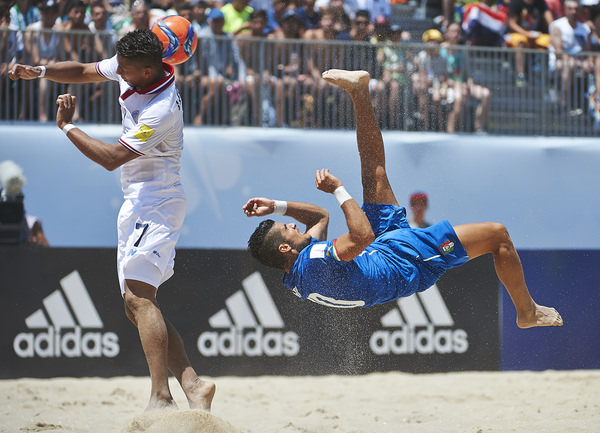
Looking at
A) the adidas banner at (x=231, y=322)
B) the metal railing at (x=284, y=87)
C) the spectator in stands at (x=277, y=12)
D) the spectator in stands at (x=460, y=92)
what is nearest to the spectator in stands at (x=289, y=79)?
the metal railing at (x=284, y=87)

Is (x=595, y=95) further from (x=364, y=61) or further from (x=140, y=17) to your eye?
(x=140, y=17)

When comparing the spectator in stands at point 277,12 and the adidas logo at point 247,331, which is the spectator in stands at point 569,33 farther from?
the adidas logo at point 247,331

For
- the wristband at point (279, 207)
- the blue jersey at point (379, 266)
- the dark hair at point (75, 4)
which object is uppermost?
the dark hair at point (75, 4)

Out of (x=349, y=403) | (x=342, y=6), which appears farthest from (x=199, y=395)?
(x=342, y=6)

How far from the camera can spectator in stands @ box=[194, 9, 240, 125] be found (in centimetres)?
770

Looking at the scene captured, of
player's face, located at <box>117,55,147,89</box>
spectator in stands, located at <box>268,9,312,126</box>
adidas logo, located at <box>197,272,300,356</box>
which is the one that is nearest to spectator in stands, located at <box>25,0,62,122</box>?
spectator in stands, located at <box>268,9,312,126</box>

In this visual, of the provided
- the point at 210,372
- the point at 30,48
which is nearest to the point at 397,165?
the point at 210,372

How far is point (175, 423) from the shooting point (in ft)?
12.1

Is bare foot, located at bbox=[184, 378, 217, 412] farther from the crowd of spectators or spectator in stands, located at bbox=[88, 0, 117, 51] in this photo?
spectator in stands, located at bbox=[88, 0, 117, 51]

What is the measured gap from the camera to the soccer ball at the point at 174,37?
441 centimetres

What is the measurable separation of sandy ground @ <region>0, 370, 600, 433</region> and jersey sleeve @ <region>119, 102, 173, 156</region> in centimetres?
186

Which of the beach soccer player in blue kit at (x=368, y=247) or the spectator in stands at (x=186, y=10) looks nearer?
the beach soccer player in blue kit at (x=368, y=247)

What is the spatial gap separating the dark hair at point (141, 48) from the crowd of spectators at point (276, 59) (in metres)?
3.79

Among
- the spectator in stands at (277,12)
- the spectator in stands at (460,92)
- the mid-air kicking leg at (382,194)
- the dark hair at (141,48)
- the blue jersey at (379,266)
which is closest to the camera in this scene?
the dark hair at (141,48)
